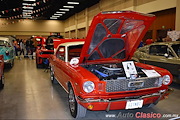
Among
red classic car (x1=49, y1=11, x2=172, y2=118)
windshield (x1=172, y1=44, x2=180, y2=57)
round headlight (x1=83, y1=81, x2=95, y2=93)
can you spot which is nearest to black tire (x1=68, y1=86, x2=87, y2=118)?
red classic car (x1=49, y1=11, x2=172, y2=118)

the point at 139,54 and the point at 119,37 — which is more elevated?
the point at 119,37

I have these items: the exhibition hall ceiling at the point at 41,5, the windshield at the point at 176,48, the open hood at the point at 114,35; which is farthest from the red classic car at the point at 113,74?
the exhibition hall ceiling at the point at 41,5

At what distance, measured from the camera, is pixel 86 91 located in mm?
2621

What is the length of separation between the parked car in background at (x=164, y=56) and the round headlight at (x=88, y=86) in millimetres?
3075

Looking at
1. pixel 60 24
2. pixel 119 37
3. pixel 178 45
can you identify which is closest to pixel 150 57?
pixel 178 45

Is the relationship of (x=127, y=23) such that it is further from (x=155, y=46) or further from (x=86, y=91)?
(x=155, y=46)

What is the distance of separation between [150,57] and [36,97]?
395cm

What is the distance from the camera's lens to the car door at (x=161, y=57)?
5121mm

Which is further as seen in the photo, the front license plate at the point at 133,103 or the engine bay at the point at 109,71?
the engine bay at the point at 109,71

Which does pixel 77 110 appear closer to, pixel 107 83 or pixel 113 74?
pixel 107 83

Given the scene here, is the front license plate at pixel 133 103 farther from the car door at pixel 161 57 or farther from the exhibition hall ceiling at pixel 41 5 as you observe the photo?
the exhibition hall ceiling at pixel 41 5

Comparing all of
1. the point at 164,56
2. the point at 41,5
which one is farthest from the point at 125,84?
the point at 41,5

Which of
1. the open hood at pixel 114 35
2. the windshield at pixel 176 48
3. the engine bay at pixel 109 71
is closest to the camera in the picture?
the open hood at pixel 114 35

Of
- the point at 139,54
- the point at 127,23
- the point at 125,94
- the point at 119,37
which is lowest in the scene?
the point at 125,94
